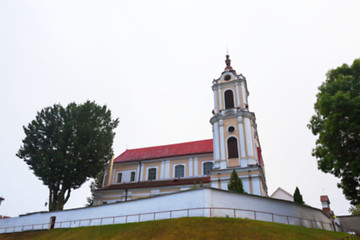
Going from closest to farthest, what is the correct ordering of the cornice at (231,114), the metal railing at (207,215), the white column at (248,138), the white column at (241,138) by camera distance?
the metal railing at (207,215) < the white column at (248,138) < the white column at (241,138) < the cornice at (231,114)

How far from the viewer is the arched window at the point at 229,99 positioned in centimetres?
3399

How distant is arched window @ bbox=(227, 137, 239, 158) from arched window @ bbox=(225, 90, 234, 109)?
14.7 ft

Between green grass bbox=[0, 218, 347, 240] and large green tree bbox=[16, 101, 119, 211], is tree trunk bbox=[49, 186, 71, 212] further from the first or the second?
green grass bbox=[0, 218, 347, 240]

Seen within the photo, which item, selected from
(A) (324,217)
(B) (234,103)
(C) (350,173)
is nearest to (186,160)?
(B) (234,103)

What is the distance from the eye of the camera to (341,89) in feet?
56.1

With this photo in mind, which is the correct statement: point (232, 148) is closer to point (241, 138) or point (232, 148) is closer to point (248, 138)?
point (241, 138)

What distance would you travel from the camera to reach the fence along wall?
1933cm

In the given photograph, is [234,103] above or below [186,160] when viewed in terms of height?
above

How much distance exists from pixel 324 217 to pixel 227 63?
884 inches

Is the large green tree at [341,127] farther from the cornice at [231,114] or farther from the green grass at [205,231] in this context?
the cornice at [231,114]

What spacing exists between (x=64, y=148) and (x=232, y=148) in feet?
60.7

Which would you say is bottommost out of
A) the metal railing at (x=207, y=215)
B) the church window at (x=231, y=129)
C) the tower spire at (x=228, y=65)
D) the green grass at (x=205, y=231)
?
the green grass at (x=205, y=231)

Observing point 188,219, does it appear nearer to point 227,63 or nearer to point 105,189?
point 105,189

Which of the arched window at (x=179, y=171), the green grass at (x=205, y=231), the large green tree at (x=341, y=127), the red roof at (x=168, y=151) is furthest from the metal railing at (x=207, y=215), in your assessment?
the red roof at (x=168, y=151)
